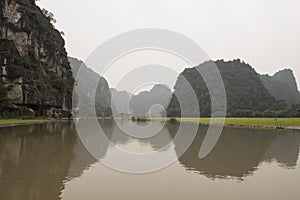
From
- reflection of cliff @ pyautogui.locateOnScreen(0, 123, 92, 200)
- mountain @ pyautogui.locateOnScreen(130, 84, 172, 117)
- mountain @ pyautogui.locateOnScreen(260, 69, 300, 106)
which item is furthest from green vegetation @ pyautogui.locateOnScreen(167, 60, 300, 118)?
reflection of cliff @ pyautogui.locateOnScreen(0, 123, 92, 200)

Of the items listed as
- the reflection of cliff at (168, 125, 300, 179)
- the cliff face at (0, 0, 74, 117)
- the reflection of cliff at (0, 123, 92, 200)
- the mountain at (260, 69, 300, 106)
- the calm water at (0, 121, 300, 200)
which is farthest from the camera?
the mountain at (260, 69, 300, 106)

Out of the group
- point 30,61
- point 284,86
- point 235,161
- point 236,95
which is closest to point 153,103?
point 236,95

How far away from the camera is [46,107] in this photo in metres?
58.3

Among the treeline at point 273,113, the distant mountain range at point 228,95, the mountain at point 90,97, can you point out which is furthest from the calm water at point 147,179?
the mountain at point 90,97

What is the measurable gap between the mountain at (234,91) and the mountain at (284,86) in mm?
23747

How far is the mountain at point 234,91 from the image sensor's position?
253 feet

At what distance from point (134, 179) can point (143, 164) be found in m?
2.88

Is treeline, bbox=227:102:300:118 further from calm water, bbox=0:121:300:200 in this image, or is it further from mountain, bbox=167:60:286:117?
calm water, bbox=0:121:300:200

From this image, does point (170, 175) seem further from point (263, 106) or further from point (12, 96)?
point (263, 106)

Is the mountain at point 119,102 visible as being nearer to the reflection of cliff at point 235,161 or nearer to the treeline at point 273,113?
the treeline at point 273,113

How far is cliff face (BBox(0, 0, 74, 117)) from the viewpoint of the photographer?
45375 mm

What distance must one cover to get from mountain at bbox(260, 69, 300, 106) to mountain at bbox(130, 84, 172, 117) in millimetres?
40346

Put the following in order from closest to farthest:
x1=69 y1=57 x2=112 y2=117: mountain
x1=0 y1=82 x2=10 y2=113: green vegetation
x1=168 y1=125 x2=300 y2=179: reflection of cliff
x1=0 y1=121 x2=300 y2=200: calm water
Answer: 1. x1=0 y1=121 x2=300 y2=200: calm water
2. x1=168 y1=125 x2=300 y2=179: reflection of cliff
3. x1=0 y1=82 x2=10 y2=113: green vegetation
4. x1=69 y1=57 x2=112 y2=117: mountain

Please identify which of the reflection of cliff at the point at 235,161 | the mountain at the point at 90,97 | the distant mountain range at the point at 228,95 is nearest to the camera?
the reflection of cliff at the point at 235,161
